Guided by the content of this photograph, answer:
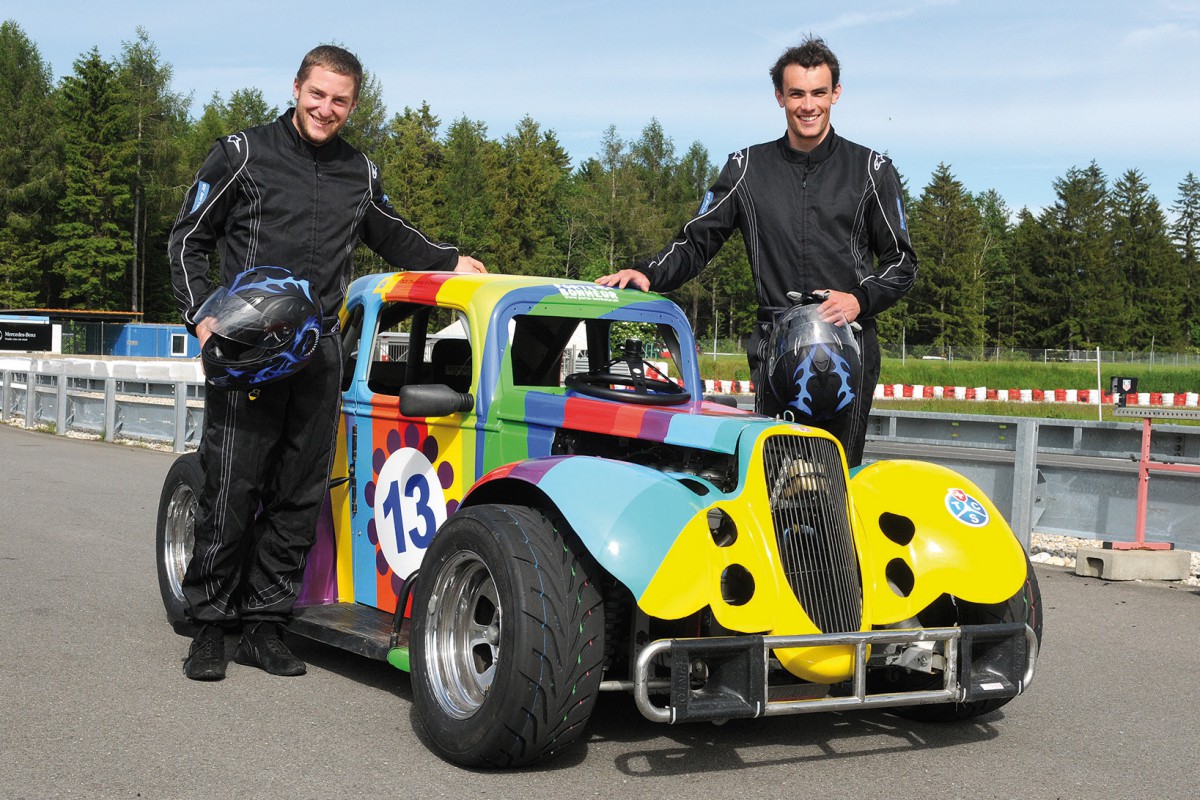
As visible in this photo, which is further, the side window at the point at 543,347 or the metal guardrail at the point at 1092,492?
the metal guardrail at the point at 1092,492

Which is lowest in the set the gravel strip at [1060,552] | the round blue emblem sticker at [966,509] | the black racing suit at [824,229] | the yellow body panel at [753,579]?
the gravel strip at [1060,552]

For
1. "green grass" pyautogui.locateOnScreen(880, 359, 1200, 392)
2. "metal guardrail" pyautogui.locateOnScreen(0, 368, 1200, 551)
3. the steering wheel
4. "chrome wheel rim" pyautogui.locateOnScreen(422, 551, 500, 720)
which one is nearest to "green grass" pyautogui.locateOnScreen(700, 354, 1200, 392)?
"green grass" pyautogui.locateOnScreen(880, 359, 1200, 392)

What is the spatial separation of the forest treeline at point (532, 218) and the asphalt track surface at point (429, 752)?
6499 centimetres

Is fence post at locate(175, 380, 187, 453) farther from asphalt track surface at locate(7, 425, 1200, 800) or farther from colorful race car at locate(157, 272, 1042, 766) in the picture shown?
colorful race car at locate(157, 272, 1042, 766)

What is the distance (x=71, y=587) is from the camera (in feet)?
23.6

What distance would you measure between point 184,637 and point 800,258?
338 centimetres

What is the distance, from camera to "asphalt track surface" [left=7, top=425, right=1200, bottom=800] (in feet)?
12.8

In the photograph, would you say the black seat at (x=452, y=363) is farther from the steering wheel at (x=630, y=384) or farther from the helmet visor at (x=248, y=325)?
the helmet visor at (x=248, y=325)

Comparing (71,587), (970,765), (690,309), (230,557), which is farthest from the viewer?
(690,309)

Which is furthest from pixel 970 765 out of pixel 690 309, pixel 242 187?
pixel 690 309

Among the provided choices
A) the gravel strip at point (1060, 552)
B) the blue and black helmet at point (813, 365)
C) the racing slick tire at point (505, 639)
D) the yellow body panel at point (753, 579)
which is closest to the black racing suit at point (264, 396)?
the racing slick tire at point (505, 639)

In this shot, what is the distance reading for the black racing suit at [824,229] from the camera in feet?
16.5

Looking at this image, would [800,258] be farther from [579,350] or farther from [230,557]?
[230,557]

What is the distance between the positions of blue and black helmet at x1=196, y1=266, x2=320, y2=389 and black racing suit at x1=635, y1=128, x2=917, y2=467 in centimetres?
179
